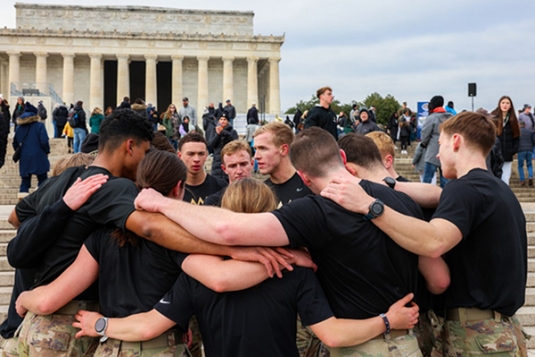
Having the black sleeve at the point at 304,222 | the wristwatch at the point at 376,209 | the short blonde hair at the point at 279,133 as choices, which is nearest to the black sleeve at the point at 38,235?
the black sleeve at the point at 304,222

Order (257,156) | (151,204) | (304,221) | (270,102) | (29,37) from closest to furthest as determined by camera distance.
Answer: (304,221)
(151,204)
(257,156)
(29,37)
(270,102)

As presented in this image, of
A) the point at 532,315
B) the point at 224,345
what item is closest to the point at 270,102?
the point at 532,315

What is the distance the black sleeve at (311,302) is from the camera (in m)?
3.20

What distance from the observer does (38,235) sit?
367cm

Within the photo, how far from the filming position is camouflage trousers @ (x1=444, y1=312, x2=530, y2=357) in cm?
353

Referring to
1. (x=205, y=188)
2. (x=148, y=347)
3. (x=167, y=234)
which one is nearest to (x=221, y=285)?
(x=167, y=234)

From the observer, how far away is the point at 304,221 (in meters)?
3.17

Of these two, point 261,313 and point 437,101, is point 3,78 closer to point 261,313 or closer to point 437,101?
point 437,101

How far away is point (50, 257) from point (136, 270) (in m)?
0.69

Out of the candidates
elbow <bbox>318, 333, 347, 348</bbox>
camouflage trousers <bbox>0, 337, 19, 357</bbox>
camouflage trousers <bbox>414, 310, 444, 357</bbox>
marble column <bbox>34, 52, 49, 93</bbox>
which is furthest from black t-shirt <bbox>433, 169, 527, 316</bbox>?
marble column <bbox>34, 52, 49, 93</bbox>

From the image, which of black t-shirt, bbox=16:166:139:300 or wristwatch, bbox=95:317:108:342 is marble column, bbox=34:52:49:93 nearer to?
black t-shirt, bbox=16:166:139:300

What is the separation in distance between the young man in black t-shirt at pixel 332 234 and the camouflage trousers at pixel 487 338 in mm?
392

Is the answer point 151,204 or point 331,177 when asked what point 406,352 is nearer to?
point 331,177

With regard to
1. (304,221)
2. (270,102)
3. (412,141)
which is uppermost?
(270,102)
